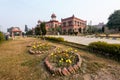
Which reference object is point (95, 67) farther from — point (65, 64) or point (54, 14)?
point (54, 14)

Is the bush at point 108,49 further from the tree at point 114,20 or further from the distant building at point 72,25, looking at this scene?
the distant building at point 72,25

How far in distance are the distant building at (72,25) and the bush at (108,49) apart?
35877 mm

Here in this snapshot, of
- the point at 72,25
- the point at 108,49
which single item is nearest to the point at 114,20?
the point at 72,25

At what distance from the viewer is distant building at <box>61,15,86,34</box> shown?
42.0m

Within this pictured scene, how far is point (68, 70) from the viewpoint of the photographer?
3.71m

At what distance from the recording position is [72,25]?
138 ft

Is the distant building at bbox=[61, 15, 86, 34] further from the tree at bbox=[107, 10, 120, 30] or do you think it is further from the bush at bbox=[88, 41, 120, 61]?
the bush at bbox=[88, 41, 120, 61]

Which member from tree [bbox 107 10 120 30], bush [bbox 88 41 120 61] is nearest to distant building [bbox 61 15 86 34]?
tree [bbox 107 10 120 30]

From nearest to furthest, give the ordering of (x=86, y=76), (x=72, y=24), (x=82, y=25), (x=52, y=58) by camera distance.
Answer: (x=86, y=76) < (x=52, y=58) < (x=72, y=24) < (x=82, y=25)

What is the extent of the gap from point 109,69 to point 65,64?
1657mm

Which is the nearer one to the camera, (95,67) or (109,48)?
(95,67)

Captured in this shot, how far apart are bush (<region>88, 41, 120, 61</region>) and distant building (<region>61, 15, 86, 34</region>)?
35877 mm

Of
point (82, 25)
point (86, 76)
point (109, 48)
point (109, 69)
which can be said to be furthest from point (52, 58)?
point (82, 25)

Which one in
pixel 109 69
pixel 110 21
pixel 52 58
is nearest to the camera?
pixel 109 69
